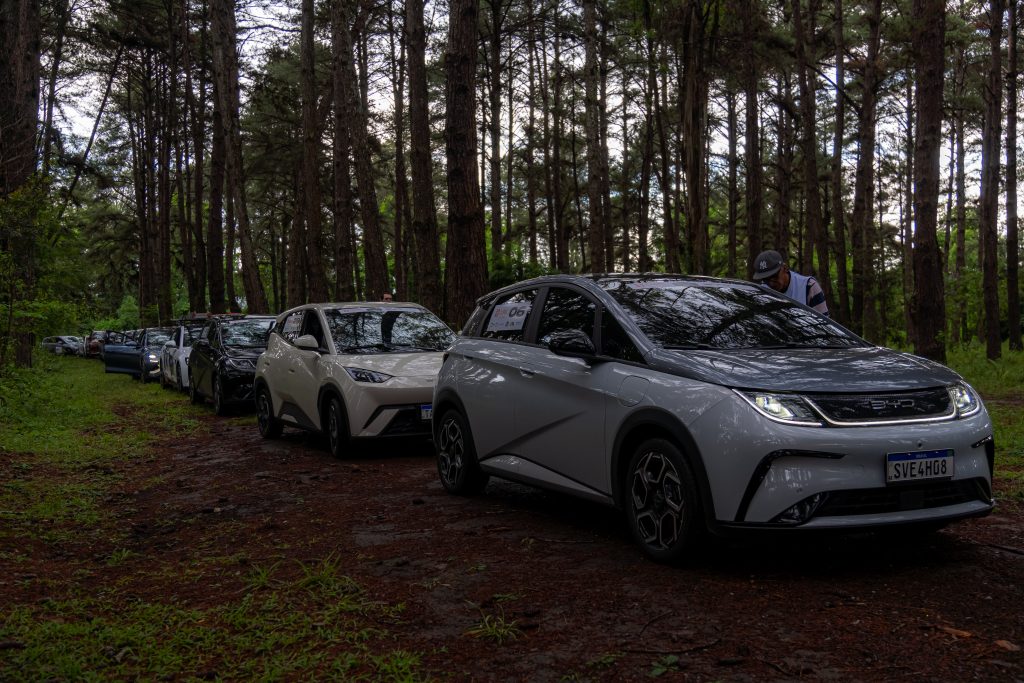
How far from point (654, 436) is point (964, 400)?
1728 mm

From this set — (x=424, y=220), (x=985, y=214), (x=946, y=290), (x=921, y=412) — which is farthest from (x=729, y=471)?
Answer: (x=946, y=290)

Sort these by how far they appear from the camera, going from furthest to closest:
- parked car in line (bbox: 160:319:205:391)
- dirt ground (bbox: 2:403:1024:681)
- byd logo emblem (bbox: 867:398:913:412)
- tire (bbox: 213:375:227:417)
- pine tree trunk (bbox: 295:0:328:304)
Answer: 1. pine tree trunk (bbox: 295:0:328:304)
2. parked car in line (bbox: 160:319:205:391)
3. tire (bbox: 213:375:227:417)
4. byd logo emblem (bbox: 867:398:913:412)
5. dirt ground (bbox: 2:403:1024:681)

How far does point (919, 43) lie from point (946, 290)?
12014 millimetres

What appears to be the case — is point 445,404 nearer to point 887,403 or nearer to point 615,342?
point 615,342

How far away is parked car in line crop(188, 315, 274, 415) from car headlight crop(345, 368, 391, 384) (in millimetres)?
5350

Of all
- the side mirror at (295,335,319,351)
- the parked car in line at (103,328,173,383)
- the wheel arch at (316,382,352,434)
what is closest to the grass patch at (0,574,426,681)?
the wheel arch at (316,382,352,434)

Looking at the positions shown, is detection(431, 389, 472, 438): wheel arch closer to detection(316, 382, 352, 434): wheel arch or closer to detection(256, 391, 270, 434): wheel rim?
detection(316, 382, 352, 434): wheel arch

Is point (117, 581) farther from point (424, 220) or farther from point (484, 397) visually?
Result: point (424, 220)

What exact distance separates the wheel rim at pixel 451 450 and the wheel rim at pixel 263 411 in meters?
5.13

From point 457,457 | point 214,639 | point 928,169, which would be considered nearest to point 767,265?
point 457,457

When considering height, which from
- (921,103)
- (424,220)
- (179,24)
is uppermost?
(179,24)

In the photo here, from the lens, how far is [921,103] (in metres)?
14.1

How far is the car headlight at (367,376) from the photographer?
32.6 ft

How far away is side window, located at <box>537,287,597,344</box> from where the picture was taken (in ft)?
20.6
